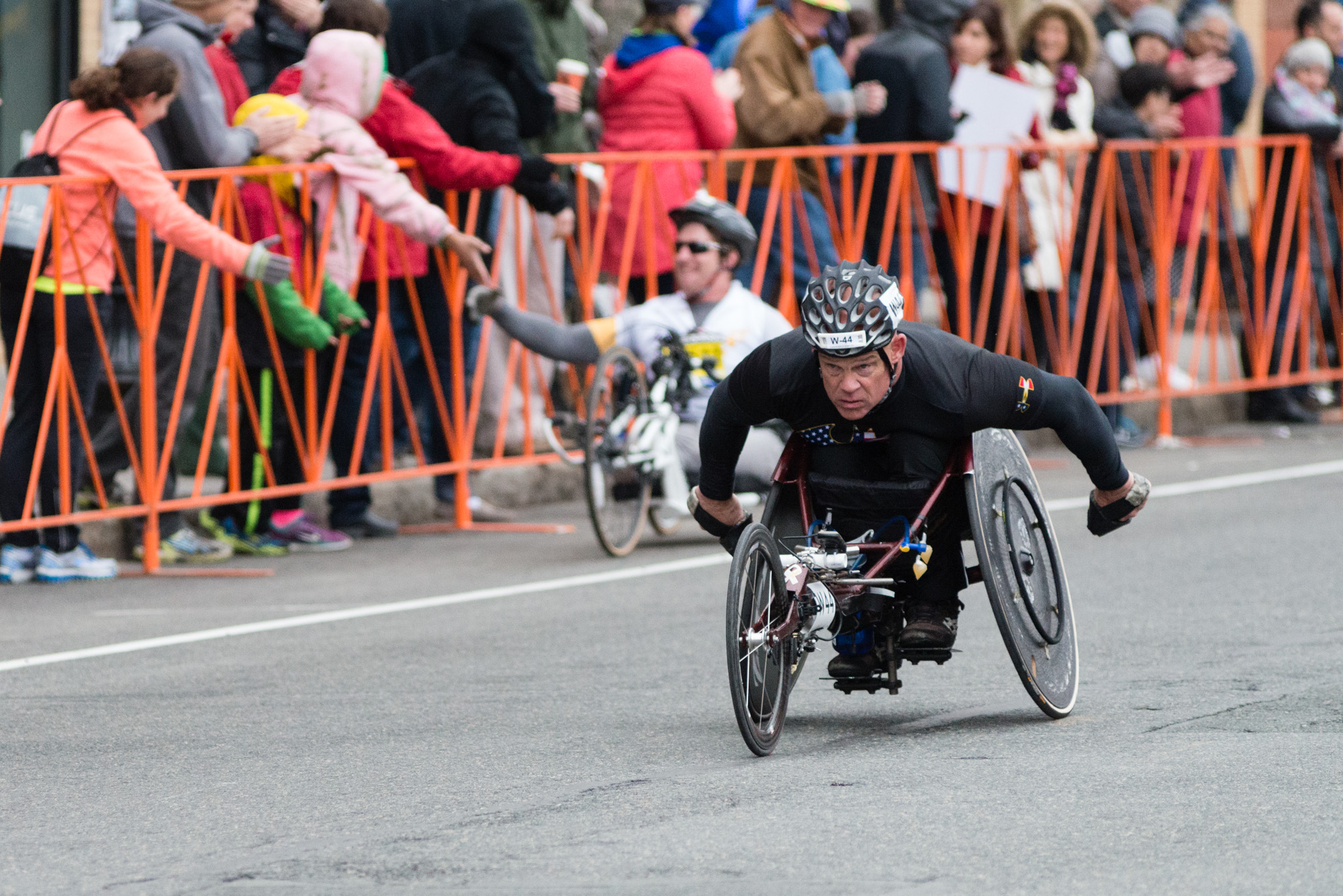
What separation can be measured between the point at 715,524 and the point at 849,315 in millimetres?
882

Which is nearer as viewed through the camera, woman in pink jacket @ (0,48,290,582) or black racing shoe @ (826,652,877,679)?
black racing shoe @ (826,652,877,679)

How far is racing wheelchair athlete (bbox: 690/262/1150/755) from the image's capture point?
662 centimetres

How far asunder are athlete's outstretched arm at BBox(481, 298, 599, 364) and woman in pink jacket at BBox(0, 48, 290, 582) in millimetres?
951

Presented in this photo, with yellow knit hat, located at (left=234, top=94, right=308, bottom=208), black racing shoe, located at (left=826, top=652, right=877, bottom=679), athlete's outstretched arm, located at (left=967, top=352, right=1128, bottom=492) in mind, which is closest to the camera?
athlete's outstretched arm, located at (left=967, top=352, right=1128, bottom=492)

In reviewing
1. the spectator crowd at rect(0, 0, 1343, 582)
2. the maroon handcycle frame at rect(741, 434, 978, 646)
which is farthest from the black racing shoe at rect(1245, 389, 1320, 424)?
the maroon handcycle frame at rect(741, 434, 978, 646)

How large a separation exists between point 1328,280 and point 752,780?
1141 centimetres

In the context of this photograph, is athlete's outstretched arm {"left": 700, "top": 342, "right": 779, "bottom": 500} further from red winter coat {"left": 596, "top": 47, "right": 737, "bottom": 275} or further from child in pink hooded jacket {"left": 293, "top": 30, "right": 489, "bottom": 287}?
red winter coat {"left": 596, "top": 47, "right": 737, "bottom": 275}

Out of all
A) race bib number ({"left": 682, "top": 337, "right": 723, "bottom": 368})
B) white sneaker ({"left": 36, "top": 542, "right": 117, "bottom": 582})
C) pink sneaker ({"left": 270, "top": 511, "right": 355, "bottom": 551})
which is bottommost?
pink sneaker ({"left": 270, "top": 511, "right": 355, "bottom": 551})

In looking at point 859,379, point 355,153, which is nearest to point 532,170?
point 355,153

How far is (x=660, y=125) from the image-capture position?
41.8ft

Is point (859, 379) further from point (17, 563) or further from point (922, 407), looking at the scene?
point (17, 563)

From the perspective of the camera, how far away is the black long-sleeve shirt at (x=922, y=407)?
22.2 ft

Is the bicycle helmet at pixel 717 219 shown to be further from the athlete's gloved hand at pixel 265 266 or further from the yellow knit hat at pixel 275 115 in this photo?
the athlete's gloved hand at pixel 265 266

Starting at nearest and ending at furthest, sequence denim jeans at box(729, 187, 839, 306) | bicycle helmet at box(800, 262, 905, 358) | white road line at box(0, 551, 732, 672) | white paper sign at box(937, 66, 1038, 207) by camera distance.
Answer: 1. bicycle helmet at box(800, 262, 905, 358)
2. white road line at box(0, 551, 732, 672)
3. denim jeans at box(729, 187, 839, 306)
4. white paper sign at box(937, 66, 1038, 207)
